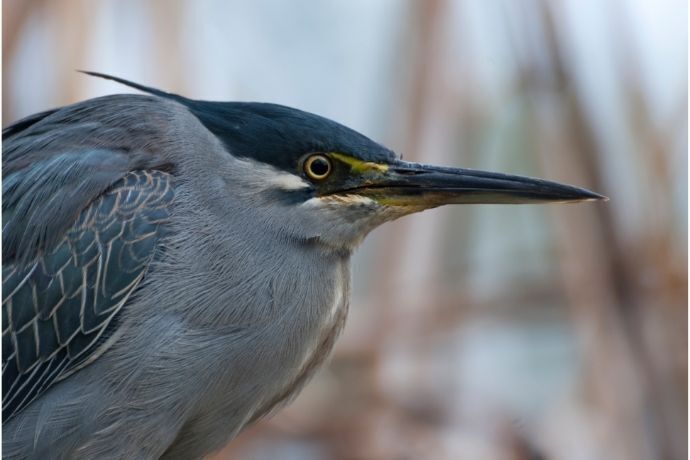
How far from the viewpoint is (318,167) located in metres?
2.33

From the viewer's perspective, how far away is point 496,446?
3447mm

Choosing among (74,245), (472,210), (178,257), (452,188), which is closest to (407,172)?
(452,188)

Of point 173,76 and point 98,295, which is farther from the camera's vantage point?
point 173,76

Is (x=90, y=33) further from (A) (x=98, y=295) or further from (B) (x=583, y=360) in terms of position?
(B) (x=583, y=360)

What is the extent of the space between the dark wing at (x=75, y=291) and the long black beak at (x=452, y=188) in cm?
47

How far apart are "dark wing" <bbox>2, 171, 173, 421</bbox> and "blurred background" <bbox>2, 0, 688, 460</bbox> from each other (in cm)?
115

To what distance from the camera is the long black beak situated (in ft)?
7.70

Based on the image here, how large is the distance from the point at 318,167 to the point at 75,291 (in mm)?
569

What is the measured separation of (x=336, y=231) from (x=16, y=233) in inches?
26.7

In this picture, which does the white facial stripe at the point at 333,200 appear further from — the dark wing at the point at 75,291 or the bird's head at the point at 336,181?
the dark wing at the point at 75,291

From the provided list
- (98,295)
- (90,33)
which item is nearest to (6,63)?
(90,33)

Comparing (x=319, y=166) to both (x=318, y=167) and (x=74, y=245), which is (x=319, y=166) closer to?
(x=318, y=167)

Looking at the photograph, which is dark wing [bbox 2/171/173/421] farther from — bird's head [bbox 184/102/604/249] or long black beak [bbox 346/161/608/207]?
long black beak [bbox 346/161/608/207]

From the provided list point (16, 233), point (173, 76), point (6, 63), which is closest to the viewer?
point (16, 233)
